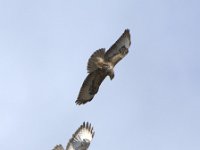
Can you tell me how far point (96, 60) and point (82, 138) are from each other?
3.83 metres

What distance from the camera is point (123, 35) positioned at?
121 ft

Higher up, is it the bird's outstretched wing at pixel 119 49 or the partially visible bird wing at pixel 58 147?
the bird's outstretched wing at pixel 119 49

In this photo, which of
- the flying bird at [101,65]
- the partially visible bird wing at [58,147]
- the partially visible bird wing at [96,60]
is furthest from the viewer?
the partially visible bird wing at [58,147]

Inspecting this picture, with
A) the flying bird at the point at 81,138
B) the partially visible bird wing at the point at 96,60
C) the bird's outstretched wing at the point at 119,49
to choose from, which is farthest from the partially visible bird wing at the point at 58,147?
the bird's outstretched wing at the point at 119,49

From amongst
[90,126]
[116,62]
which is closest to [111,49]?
[116,62]

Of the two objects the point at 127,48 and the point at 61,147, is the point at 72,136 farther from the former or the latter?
the point at 127,48

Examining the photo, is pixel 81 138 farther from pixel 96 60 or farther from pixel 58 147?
pixel 96 60

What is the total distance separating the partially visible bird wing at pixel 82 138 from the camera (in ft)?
122

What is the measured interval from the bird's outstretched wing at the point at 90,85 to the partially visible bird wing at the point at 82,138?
1.34 metres

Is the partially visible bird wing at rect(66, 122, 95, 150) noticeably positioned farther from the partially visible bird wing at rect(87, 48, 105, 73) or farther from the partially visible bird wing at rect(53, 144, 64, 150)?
the partially visible bird wing at rect(87, 48, 105, 73)

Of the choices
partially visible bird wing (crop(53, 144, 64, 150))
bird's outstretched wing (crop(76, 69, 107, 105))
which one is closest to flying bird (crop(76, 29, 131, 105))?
bird's outstretched wing (crop(76, 69, 107, 105))

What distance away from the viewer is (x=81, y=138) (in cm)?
3781

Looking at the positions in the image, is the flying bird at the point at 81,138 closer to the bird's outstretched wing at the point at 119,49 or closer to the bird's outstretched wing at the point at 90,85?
the bird's outstretched wing at the point at 90,85

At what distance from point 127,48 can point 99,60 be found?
157cm
